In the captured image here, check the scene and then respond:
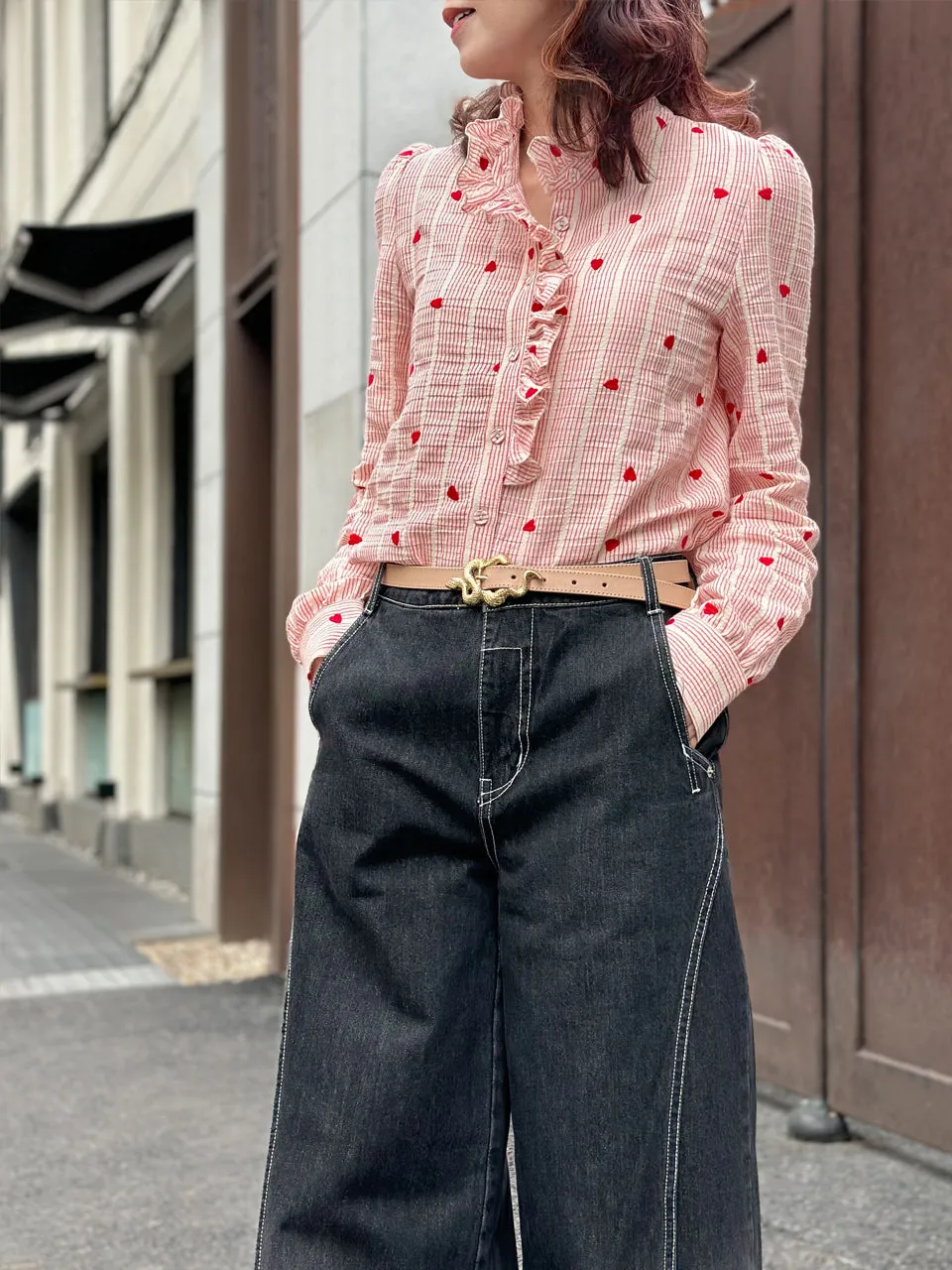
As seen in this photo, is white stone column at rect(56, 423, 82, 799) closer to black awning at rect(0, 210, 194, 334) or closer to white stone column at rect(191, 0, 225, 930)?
black awning at rect(0, 210, 194, 334)

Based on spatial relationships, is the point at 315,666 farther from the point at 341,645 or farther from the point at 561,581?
the point at 561,581

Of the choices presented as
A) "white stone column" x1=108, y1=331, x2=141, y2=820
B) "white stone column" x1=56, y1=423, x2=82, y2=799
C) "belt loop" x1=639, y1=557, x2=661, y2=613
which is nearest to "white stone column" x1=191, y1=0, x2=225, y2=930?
"white stone column" x1=108, y1=331, x2=141, y2=820

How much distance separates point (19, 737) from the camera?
15.3 metres

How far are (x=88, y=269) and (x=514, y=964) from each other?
7.31 metres

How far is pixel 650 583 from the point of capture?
155 centimetres

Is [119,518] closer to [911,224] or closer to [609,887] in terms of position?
[911,224]

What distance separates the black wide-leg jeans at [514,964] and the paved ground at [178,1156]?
9 centimetres

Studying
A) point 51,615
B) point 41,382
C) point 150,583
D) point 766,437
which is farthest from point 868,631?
point 51,615

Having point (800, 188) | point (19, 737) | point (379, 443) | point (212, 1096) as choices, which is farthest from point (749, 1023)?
point (19, 737)

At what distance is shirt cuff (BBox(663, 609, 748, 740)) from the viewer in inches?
59.3

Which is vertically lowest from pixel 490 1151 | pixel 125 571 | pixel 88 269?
pixel 490 1151

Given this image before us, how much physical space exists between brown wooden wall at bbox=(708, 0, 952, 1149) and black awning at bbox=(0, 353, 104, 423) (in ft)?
24.6

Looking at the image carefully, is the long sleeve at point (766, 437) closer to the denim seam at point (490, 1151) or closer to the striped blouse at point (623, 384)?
A: the striped blouse at point (623, 384)

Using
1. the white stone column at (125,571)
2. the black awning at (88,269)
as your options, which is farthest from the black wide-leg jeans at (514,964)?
the white stone column at (125,571)
